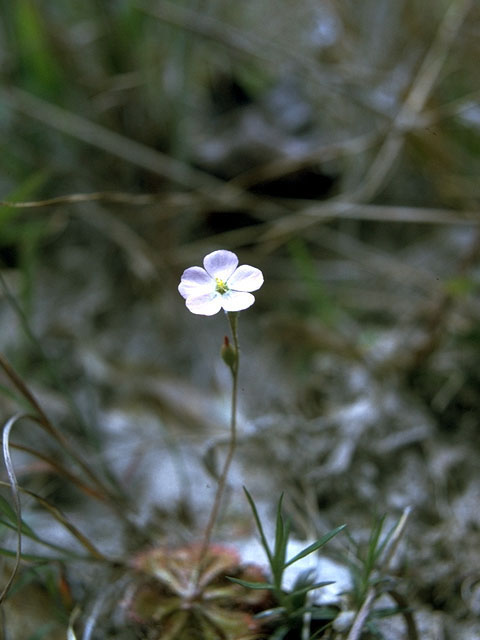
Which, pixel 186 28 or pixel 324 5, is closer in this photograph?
pixel 186 28

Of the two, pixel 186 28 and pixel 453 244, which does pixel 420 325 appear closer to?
pixel 453 244

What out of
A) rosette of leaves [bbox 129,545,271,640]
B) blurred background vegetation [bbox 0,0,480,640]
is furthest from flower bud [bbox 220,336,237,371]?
blurred background vegetation [bbox 0,0,480,640]

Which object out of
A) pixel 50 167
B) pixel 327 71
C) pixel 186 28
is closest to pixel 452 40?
pixel 327 71

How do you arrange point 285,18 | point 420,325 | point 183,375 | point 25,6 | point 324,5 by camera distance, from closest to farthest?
point 420,325 < point 183,375 < point 25,6 < point 324,5 < point 285,18

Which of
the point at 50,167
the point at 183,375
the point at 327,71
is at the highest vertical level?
the point at 327,71

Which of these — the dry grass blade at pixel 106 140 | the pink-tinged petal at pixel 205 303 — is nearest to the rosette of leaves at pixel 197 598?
the pink-tinged petal at pixel 205 303

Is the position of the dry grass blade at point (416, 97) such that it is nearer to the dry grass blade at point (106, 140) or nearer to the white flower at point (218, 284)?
the dry grass blade at point (106, 140)

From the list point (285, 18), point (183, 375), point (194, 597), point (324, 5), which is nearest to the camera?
point (194, 597)

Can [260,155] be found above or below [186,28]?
below
